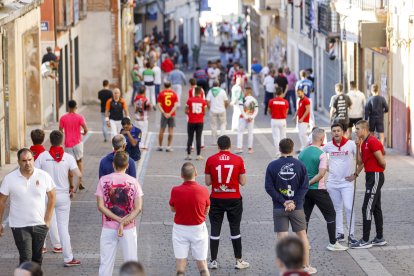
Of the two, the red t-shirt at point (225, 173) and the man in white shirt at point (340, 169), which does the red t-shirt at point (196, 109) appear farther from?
the red t-shirt at point (225, 173)

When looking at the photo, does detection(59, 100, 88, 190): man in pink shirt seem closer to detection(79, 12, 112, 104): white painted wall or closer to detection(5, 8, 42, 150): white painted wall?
detection(5, 8, 42, 150): white painted wall

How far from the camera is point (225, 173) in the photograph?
45.3ft

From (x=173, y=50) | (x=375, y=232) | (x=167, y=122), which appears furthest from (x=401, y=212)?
(x=173, y=50)

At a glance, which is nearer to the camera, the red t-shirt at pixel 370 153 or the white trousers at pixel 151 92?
the red t-shirt at pixel 370 153

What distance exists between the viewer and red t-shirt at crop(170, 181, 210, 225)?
41.8ft

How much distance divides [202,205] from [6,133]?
12678 mm

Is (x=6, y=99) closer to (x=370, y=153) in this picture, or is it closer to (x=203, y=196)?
(x=370, y=153)

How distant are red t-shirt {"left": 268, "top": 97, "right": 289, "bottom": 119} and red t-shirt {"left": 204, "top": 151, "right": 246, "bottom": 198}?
37.5 feet

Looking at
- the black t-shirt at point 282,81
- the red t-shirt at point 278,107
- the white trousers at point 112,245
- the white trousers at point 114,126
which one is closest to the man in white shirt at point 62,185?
the white trousers at point 112,245

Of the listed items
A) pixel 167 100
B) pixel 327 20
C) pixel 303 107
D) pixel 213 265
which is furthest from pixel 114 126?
pixel 327 20

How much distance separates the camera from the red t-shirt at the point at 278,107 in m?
25.3

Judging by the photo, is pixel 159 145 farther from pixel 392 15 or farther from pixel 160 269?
pixel 160 269

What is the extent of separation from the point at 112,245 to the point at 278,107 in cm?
1311

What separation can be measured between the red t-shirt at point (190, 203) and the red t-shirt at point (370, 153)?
327cm
